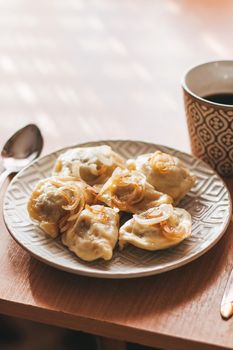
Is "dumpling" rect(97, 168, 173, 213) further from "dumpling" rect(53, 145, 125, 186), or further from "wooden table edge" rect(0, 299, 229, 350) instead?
"wooden table edge" rect(0, 299, 229, 350)

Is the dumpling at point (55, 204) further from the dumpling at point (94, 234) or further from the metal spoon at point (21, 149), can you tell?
the metal spoon at point (21, 149)

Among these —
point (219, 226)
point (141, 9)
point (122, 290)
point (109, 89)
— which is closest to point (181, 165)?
point (219, 226)

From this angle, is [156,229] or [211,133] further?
[211,133]

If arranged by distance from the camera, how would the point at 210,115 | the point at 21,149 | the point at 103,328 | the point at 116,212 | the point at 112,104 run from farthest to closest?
the point at 112,104
the point at 21,149
the point at 210,115
the point at 116,212
the point at 103,328

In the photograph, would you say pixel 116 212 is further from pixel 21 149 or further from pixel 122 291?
pixel 21 149

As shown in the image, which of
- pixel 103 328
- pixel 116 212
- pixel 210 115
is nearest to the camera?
pixel 103 328

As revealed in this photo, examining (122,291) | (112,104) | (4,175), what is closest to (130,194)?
(122,291)
